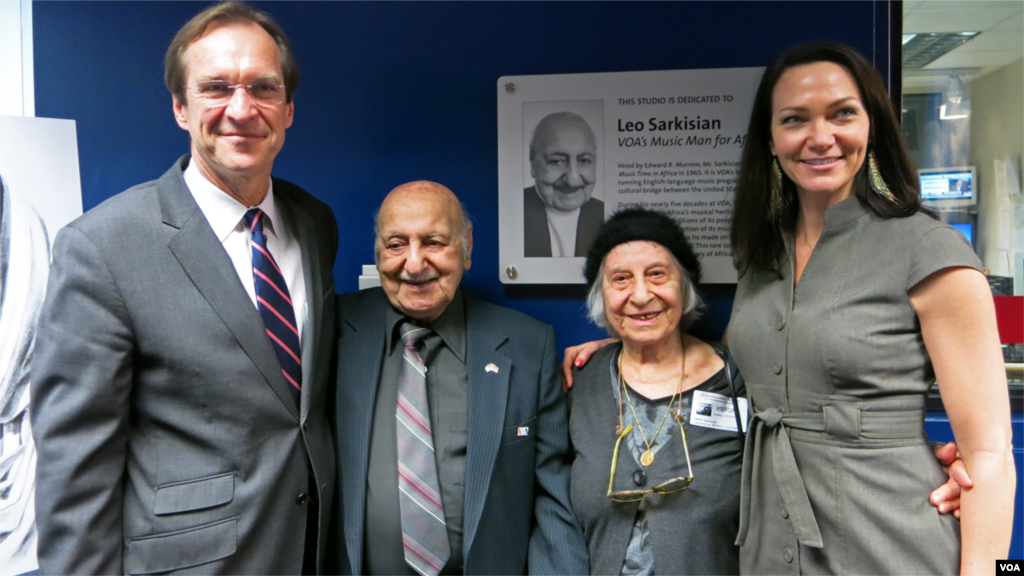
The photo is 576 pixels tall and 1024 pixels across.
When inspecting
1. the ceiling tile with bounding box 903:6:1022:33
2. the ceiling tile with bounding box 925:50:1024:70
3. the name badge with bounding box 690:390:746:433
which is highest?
the ceiling tile with bounding box 903:6:1022:33

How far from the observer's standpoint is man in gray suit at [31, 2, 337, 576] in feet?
4.18

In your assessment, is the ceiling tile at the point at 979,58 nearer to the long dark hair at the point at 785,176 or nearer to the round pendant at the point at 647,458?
the long dark hair at the point at 785,176

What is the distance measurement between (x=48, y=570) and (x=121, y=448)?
0.92 ft

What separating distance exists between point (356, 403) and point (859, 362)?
134 cm

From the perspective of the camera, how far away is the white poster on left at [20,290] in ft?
6.55

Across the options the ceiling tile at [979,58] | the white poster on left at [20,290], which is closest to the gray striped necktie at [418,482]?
the white poster on left at [20,290]

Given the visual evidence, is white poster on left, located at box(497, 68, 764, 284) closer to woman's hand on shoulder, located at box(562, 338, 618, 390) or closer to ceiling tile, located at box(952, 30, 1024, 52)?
woman's hand on shoulder, located at box(562, 338, 618, 390)

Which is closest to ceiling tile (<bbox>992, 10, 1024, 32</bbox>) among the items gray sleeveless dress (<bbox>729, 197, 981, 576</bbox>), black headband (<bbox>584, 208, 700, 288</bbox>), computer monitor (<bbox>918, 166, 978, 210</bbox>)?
computer monitor (<bbox>918, 166, 978, 210</bbox>)

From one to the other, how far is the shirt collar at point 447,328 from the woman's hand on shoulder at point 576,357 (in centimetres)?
40

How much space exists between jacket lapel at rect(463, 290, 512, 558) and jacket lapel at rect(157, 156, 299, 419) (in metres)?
0.54

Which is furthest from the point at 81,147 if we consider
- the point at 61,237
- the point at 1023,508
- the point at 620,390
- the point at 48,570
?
the point at 1023,508

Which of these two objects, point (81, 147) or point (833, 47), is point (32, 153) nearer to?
point (81, 147)

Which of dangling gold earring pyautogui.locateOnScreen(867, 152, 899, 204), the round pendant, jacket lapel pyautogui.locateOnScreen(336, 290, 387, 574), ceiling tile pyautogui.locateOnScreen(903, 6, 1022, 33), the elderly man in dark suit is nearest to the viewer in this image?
dangling gold earring pyautogui.locateOnScreen(867, 152, 899, 204)

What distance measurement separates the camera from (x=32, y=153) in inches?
80.7
